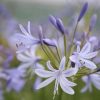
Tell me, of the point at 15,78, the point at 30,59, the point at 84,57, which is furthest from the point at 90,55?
the point at 15,78

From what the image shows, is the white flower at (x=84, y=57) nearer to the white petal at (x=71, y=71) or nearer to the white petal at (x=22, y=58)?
the white petal at (x=71, y=71)

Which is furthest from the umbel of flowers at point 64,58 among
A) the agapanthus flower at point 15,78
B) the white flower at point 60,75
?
the agapanthus flower at point 15,78

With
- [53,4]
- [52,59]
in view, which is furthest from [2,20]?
[53,4]

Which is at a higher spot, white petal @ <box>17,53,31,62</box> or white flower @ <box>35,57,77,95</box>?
white petal @ <box>17,53,31,62</box>

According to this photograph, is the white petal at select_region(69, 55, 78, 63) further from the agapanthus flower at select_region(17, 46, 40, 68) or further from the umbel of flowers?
the agapanthus flower at select_region(17, 46, 40, 68)

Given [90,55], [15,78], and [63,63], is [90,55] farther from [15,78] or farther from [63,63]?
[15,78]

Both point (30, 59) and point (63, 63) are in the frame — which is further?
point (30, 59)

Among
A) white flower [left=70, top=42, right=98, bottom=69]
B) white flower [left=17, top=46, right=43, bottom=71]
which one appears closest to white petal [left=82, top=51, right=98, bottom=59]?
white flower [left=70, top=42, right=98, bottom=69]

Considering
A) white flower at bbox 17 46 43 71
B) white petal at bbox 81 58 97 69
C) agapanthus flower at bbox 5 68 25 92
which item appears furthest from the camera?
agapanthus flower at bbox 5 68 25 92

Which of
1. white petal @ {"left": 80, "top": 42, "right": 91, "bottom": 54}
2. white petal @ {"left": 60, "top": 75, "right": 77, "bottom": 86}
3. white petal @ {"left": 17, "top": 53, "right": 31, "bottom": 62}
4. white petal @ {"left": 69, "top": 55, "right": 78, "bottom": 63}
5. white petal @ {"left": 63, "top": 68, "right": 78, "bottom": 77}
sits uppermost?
white petal @ {"left": 80, "top": 42, "right": 91, "bottom": 54}
